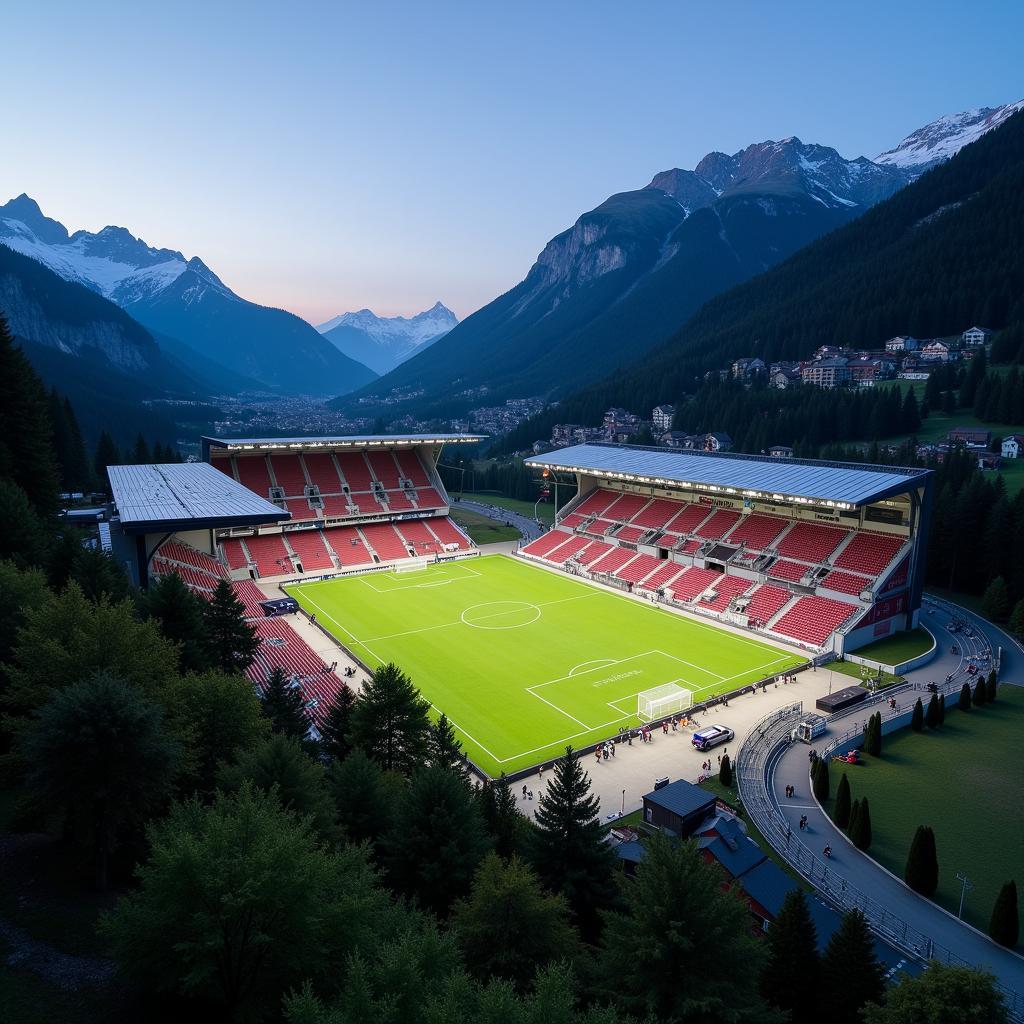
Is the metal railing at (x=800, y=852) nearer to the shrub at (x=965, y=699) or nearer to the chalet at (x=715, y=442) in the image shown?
the shrub at (x=965, y=699)

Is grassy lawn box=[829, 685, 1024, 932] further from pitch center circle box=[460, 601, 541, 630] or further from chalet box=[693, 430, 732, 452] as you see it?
chalet box=[693, 430, 732, 452]

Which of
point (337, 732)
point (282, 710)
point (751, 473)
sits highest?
point (751, 473)

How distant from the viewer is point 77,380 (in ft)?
609

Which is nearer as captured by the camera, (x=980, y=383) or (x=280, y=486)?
(x=280, y=486)

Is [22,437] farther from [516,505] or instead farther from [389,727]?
[516,505]

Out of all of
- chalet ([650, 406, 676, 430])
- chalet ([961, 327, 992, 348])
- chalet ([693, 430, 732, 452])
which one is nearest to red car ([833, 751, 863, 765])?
chalet ([693, 430, 732, 452])

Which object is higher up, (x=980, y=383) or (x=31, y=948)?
(x=980, y=383)

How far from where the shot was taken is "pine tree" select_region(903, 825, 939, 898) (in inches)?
811

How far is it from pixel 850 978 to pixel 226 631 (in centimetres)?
2793

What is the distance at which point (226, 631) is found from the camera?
31734mm

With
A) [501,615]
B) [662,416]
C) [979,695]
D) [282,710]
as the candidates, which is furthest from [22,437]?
[662,416]

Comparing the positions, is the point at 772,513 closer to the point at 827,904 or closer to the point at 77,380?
the point at 827,904

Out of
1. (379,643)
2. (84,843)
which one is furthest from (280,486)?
(84,843)

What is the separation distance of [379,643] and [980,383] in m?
99.2
